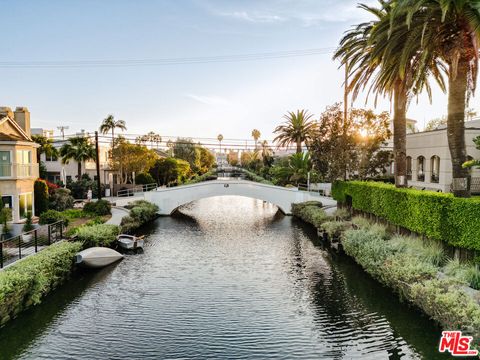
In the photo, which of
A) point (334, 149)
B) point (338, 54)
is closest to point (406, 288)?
point (338, 54)

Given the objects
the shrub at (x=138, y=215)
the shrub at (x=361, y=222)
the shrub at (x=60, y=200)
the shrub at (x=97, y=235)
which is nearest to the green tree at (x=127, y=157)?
the shrub at (x=138, y=215)

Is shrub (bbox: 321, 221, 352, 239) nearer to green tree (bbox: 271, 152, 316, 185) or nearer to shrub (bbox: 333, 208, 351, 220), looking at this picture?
shrub (bbox: 333, 208, 351, 220)

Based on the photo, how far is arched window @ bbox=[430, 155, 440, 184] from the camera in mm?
33188

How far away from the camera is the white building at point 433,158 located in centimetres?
3155

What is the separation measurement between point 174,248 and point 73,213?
1111 centimetres

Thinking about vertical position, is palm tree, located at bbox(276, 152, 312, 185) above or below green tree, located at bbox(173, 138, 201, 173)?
below

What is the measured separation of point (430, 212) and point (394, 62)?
326 inches

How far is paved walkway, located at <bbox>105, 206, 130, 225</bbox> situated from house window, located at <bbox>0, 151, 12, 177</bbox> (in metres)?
8.14

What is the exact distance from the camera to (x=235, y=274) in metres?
21.9

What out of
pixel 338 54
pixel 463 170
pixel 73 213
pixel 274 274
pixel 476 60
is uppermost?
pixel 338 54

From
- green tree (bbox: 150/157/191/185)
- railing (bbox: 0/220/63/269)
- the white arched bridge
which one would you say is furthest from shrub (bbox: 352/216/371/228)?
green tree (bbox: 150/157/191/185)

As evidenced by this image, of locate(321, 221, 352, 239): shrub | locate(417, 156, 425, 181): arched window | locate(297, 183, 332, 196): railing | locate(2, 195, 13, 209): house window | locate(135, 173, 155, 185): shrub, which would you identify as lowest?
locate(321, 221, 352, 239): shrub

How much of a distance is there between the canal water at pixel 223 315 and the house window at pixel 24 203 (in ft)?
36.4

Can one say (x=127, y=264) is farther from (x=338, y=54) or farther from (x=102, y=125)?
(x=102, y=125)
